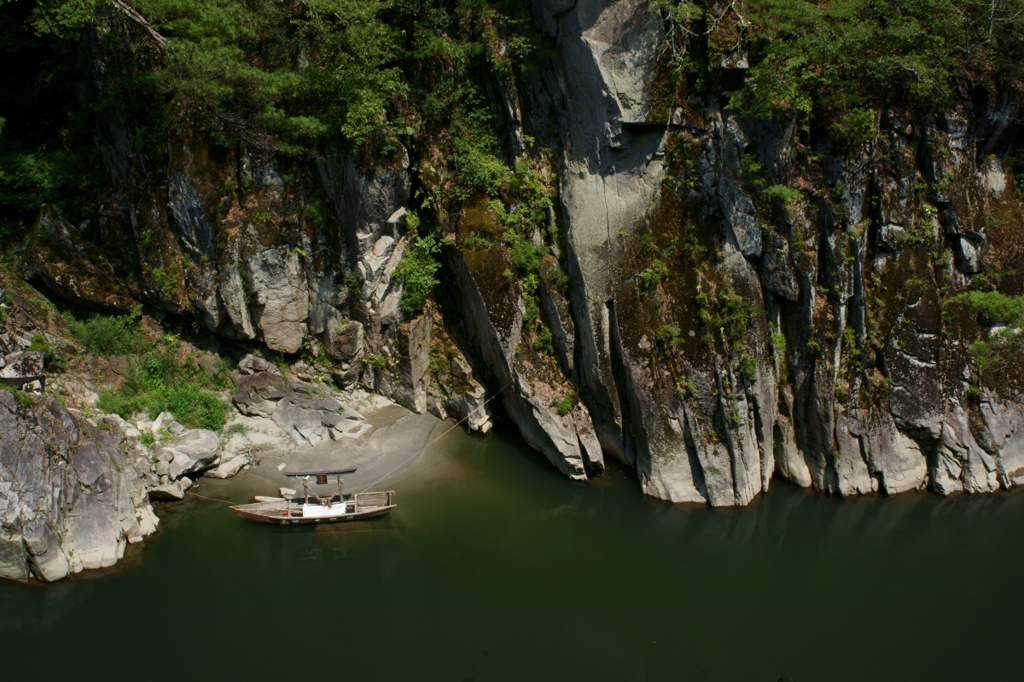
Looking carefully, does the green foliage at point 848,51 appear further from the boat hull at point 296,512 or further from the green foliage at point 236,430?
the green foliage at point 236,430

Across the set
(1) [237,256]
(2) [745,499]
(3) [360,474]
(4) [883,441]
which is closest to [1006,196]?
(4) [883,441]

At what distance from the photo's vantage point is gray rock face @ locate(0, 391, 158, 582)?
42.4 feet

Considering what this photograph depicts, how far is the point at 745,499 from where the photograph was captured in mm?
15297

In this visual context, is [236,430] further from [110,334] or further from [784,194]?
[784,194]

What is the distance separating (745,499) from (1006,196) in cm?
809

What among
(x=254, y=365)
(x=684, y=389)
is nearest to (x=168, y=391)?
(x=254, y=365)

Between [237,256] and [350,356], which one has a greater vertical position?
[237,256]

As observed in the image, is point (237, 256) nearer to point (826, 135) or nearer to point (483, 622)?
point (483, 622)

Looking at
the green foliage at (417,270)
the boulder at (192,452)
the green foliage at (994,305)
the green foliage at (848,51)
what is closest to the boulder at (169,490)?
the boulder at (192,452)

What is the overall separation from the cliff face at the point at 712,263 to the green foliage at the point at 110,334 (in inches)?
43.4

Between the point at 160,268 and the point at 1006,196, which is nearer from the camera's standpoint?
the point at 1006,196

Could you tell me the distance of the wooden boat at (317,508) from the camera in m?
14.9

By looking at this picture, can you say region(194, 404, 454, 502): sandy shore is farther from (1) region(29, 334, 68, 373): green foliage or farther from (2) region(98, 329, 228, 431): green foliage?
(1) region(29, 334, 68, 373): green foliage

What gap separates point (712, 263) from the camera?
1486 cm
